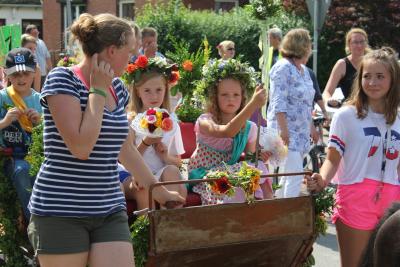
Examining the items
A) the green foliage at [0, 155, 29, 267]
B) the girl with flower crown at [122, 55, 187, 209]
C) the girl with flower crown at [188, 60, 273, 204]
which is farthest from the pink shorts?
the green foliage at [0, 155, 29, 267]

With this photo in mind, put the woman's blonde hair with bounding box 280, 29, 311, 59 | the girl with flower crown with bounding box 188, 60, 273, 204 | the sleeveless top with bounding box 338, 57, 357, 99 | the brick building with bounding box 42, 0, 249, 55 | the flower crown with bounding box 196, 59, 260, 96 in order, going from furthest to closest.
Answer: the brick building with bounding box 42, 0, 249, 55, the sleeveless top with bounding box 338, 57, 357, 99, the woman's blonde hair with bounding box 280, 29, 311, 59, the flower crown with bounding box 196, 59, 260, 96, the girl with flower crown with bounding box 188, 60, 273, 204

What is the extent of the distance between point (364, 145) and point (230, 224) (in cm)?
103

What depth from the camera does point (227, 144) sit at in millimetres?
5125

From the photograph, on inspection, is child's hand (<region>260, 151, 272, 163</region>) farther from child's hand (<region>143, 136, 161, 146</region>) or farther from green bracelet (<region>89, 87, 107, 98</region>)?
green bracelet (<region>89, 87, 107, 98</region>)

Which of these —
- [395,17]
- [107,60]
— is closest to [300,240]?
[107,60]

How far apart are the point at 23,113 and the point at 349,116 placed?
252cm

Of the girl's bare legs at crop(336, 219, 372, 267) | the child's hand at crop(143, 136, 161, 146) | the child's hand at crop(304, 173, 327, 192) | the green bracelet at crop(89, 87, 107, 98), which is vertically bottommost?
the girl's bare legs at crop(336, 219, 372, 267)

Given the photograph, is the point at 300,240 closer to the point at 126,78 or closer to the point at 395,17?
the point at 126,78

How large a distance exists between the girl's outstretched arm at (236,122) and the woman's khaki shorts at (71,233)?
141 centimetres

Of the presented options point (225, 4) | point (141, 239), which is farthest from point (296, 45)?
point (225, 4)

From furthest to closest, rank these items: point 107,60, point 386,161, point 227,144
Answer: point 227,144
point 386,161
point 107,60

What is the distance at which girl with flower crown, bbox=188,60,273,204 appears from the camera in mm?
4988

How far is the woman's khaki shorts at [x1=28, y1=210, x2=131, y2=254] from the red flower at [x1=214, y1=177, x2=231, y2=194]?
83 centimetres

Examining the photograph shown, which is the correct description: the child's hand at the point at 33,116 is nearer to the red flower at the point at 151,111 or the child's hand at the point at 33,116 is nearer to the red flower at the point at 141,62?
the red flower at the point at 141,62
